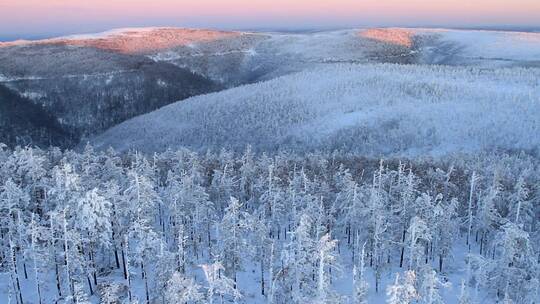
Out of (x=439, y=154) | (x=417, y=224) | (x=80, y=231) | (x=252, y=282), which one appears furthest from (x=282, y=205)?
(x=439, y=154)

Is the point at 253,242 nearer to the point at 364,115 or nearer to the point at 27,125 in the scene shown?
the point at 364,115

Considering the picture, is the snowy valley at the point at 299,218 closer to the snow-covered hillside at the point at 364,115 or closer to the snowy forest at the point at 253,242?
the snowy forest at the point at 253,242

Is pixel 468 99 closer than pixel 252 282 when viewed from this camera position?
No

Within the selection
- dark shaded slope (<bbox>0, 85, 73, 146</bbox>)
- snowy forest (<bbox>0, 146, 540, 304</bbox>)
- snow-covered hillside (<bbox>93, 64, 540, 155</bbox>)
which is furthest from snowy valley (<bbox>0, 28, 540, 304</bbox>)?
dark shaded slope (<bbox>0, 85, 73, 146</bbox>)

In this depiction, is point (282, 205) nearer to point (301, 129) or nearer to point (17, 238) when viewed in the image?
point (17, 238)

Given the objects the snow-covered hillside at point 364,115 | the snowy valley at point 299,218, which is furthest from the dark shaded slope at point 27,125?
the snowy valley at point 299,218

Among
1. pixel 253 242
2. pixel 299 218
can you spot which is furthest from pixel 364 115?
pixel 253 242

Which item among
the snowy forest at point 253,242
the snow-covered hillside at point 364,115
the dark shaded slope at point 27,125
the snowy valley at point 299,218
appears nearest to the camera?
the snowy forest at point 253,242
